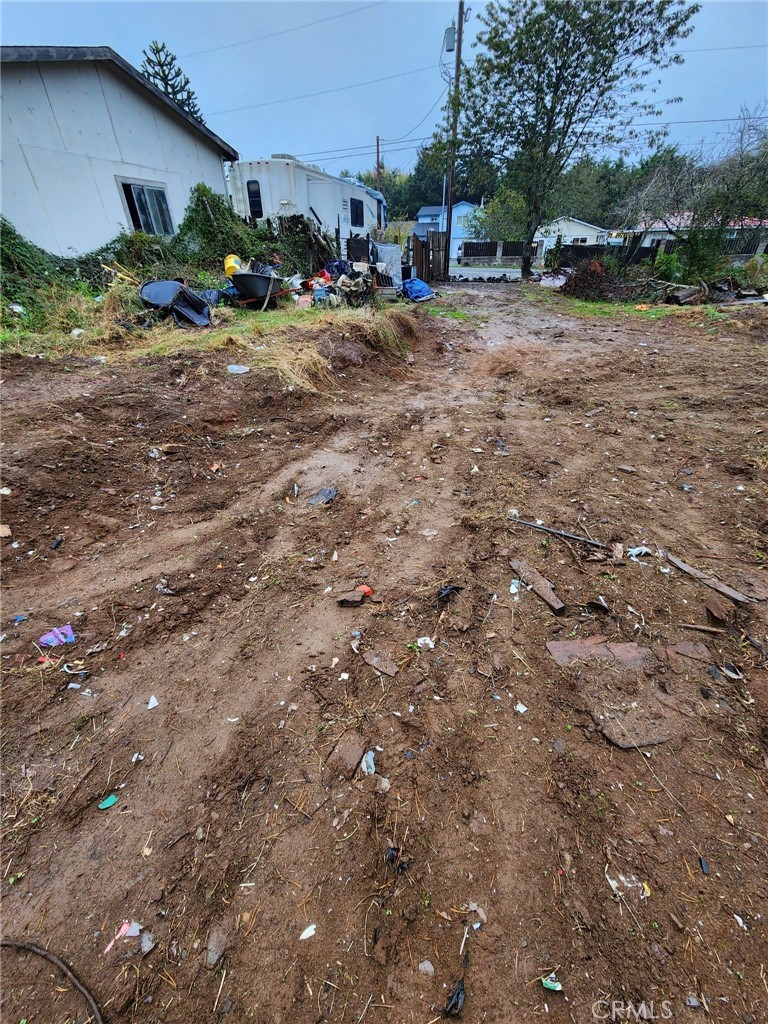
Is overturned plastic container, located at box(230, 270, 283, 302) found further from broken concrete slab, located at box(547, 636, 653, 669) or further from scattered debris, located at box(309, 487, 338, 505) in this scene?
broken concrete slab, located at box(547, 636, 653, 669)

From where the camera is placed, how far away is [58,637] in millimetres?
2111

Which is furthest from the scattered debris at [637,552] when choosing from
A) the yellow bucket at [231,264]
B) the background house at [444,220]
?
the background house at [444,220]

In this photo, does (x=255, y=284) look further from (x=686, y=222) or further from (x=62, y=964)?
(x=686, y=222)

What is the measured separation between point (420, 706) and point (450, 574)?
85cm

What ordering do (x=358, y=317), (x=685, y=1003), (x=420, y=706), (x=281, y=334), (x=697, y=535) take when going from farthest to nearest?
(x=358, y=317) → (x=281, y=334) → (x=697, y=535) → (x=420, y=706) → (x=685, y=1003)

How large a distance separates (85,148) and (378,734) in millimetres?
11582

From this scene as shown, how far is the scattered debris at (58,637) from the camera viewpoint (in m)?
2.08

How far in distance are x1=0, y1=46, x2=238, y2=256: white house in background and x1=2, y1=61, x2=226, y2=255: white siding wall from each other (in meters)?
0.02

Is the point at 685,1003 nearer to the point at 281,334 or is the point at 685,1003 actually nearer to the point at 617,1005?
the point at 617,1005

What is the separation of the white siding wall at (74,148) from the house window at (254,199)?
615 cm

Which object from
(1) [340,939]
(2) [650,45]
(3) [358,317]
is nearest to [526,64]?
(2) [650,45]

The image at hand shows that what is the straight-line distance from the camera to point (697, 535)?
2.74 meters

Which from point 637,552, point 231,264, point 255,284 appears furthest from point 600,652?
point 231,264

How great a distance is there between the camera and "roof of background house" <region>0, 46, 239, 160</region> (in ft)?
22.4
